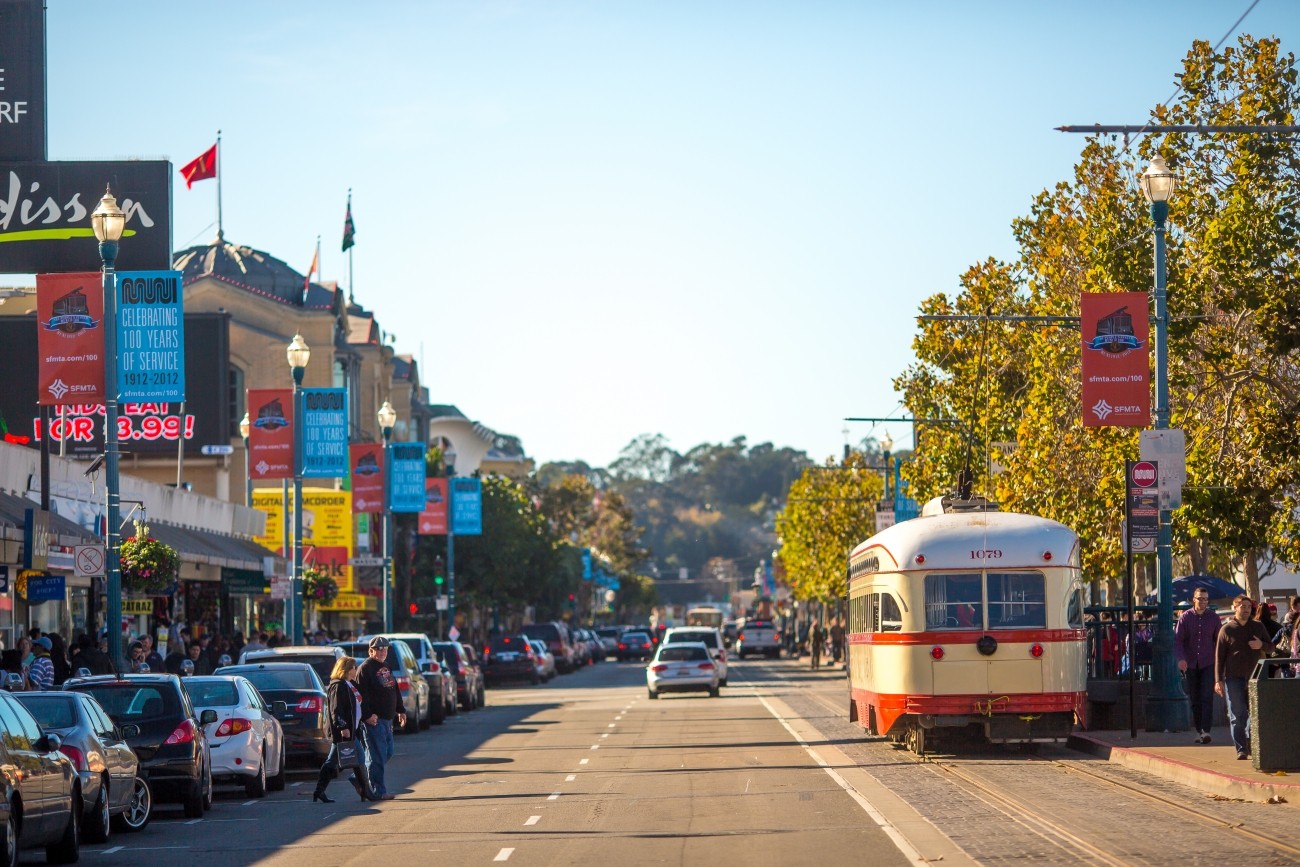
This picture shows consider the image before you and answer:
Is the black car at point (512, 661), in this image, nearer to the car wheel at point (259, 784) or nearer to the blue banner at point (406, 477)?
the blue banner at point (406, 477)

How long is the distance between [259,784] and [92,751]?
→ 580 cm

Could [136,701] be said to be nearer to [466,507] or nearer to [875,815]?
[875,815]

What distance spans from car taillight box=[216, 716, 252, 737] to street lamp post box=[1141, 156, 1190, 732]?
39.4ft

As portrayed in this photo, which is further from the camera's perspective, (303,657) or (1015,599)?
(303,657)

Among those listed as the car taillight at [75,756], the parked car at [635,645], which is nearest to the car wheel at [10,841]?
the car taillight at [75,756]

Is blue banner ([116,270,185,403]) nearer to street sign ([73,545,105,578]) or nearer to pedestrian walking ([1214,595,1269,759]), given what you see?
A: street sign ([73,545,105,578])

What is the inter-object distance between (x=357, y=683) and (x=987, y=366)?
75.5ft

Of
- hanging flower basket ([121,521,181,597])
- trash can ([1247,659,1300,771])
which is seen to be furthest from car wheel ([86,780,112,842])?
hanging flower basket ([121,521,181,597])

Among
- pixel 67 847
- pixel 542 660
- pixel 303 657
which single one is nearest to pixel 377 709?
pixel 67 847

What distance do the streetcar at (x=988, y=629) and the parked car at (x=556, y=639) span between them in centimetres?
4890

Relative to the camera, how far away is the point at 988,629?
79.7ft

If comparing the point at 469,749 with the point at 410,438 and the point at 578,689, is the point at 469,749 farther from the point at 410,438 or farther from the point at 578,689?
the point at 410,438

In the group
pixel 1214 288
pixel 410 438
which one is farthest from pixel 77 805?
pixel 410 438

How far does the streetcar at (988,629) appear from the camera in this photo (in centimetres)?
2411
